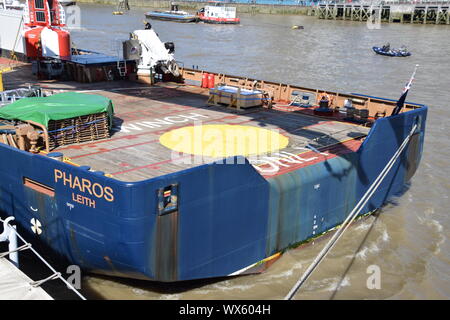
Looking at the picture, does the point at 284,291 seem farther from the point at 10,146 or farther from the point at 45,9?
the point at 45,9

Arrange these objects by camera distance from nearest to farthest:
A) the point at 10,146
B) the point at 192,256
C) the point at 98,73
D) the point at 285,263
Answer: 1. the point at 192,256
2. the point at 10,146
3. the point at 285,263
4. the point at 98,73

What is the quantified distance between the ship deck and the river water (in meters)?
3.03

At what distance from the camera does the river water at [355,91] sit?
45.6ft

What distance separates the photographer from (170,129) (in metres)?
17.3

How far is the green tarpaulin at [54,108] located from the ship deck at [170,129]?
1109 mm

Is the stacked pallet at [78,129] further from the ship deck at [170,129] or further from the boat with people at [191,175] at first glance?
the ship deck at [170,129]

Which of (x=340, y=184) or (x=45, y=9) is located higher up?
(x=45, y=9)

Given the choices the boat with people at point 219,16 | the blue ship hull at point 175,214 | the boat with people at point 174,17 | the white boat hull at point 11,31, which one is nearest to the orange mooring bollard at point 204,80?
the blue ship hull at point 175,214

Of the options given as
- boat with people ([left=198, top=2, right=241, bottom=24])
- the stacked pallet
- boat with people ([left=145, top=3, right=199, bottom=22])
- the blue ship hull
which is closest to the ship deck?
the stacked pallet

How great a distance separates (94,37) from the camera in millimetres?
73750

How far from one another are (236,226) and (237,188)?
41.9 inches

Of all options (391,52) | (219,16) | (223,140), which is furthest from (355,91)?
(219,16)

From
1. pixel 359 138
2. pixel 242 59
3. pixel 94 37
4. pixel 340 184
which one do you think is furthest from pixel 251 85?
pixel 94 37

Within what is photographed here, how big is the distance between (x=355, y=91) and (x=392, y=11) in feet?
259
